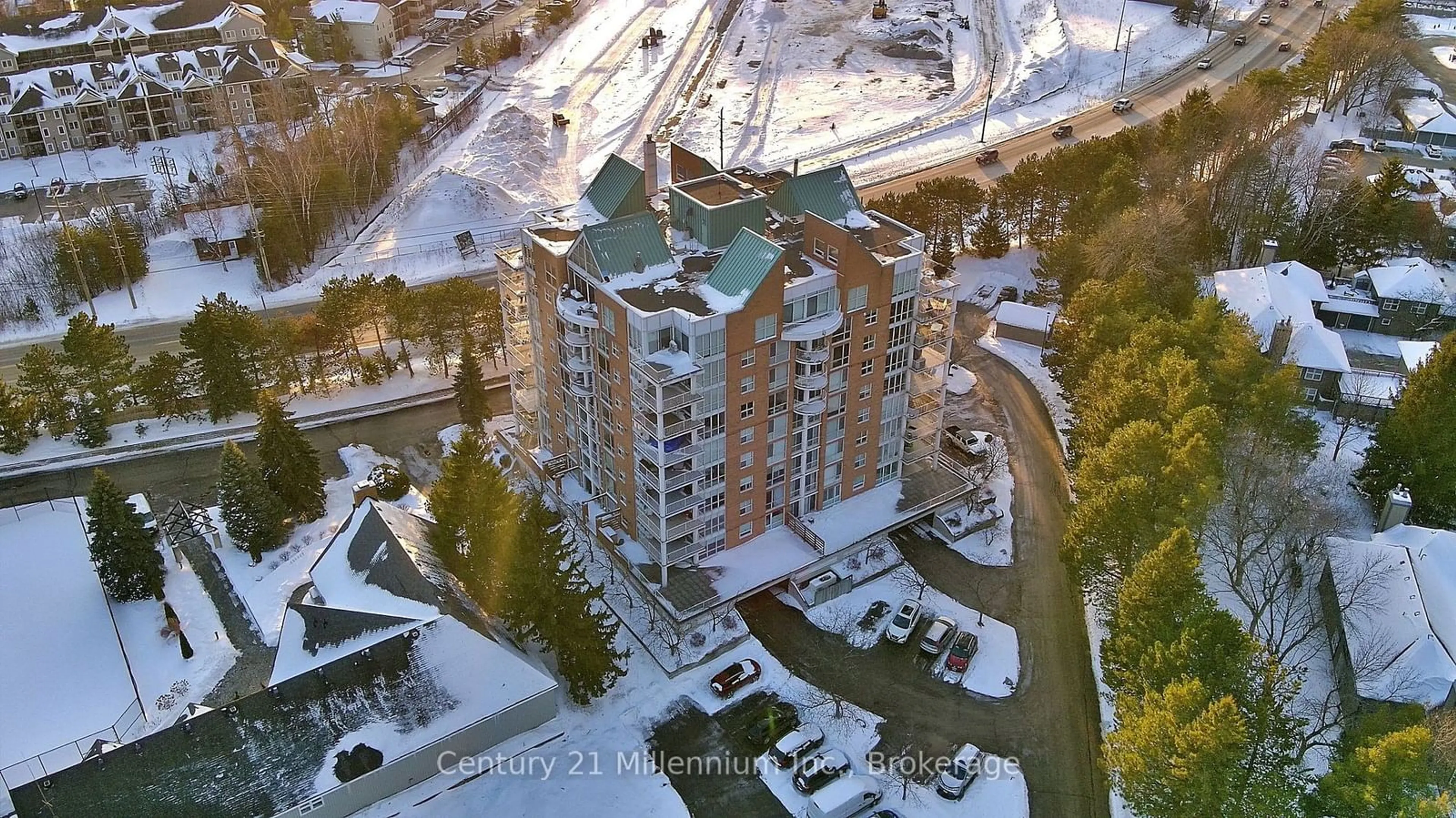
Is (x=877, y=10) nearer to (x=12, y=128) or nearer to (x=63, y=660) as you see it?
(x=12, y=128)

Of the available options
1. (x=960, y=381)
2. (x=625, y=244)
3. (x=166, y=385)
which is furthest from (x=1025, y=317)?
(x=166, y=385)

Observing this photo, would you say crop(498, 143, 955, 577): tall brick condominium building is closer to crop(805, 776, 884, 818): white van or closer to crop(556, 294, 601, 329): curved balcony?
crop(556, 294, 601, 329): curved balcony

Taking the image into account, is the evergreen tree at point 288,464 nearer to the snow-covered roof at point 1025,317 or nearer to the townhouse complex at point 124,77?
the snow-covered roof at point 1025,317

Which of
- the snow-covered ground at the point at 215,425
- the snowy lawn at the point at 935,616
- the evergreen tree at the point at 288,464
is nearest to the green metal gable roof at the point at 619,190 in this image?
the snow-covered ground at the point at 215,425

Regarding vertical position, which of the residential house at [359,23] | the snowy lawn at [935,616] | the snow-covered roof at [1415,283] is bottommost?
the snowy lawn at [935,616]

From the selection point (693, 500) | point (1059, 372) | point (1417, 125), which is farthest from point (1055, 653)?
point (1417, 125)

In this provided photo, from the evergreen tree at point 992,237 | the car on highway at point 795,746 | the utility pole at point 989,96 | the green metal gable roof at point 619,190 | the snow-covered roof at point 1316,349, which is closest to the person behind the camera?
the car on highway at point 795,746
